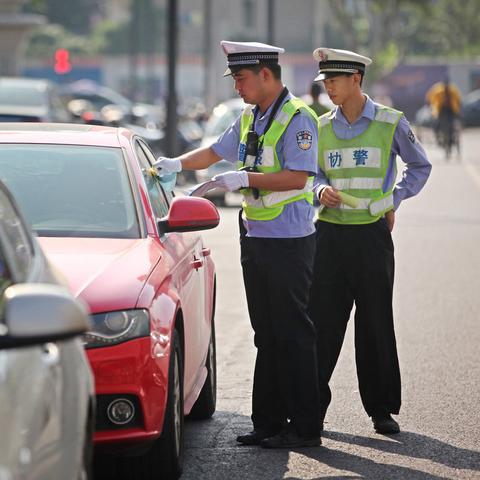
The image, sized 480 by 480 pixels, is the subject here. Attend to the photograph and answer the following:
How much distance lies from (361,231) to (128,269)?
6.20 ft

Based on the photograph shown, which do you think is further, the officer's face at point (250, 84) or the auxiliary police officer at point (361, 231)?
the auxiliary police officer at point (361, 231)

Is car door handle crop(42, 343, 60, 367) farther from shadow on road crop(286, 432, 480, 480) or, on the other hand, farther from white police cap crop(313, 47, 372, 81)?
white police cap crop(313, 47, 372, 81)

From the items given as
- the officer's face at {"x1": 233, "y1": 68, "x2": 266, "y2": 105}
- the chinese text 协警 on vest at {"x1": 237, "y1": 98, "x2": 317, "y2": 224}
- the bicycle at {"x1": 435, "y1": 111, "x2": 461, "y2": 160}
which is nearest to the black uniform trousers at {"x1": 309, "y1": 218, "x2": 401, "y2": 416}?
the chinese text 协警 on vest at {"x1": 237, "y1": 98, "x2": 317, "y2": 224}

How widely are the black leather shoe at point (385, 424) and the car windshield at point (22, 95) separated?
1568 centimetres

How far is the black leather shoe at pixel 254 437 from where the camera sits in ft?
24.4

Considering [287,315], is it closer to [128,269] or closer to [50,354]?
[128,269]

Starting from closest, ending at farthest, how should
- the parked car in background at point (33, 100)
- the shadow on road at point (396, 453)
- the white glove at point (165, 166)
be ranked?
the shadow on road at point (396, 453) → the white glove at point (165, 166) → the parked car in background at point (33, 100)

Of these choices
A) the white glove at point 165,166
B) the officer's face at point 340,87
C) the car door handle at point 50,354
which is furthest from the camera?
the officer's face at point 340,87

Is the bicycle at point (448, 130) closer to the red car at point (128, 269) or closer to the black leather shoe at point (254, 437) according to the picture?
the red car at point (128, 269)

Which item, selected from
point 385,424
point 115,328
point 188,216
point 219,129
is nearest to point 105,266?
point 115,328

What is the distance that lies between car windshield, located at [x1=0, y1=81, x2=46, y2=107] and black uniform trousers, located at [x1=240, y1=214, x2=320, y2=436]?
1583 centimetres

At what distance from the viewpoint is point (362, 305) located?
25.9 feet

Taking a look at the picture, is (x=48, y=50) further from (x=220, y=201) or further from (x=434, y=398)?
(x=434, y=398)

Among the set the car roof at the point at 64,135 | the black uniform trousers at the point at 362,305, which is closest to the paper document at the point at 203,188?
the car roof at the point at 64,135
